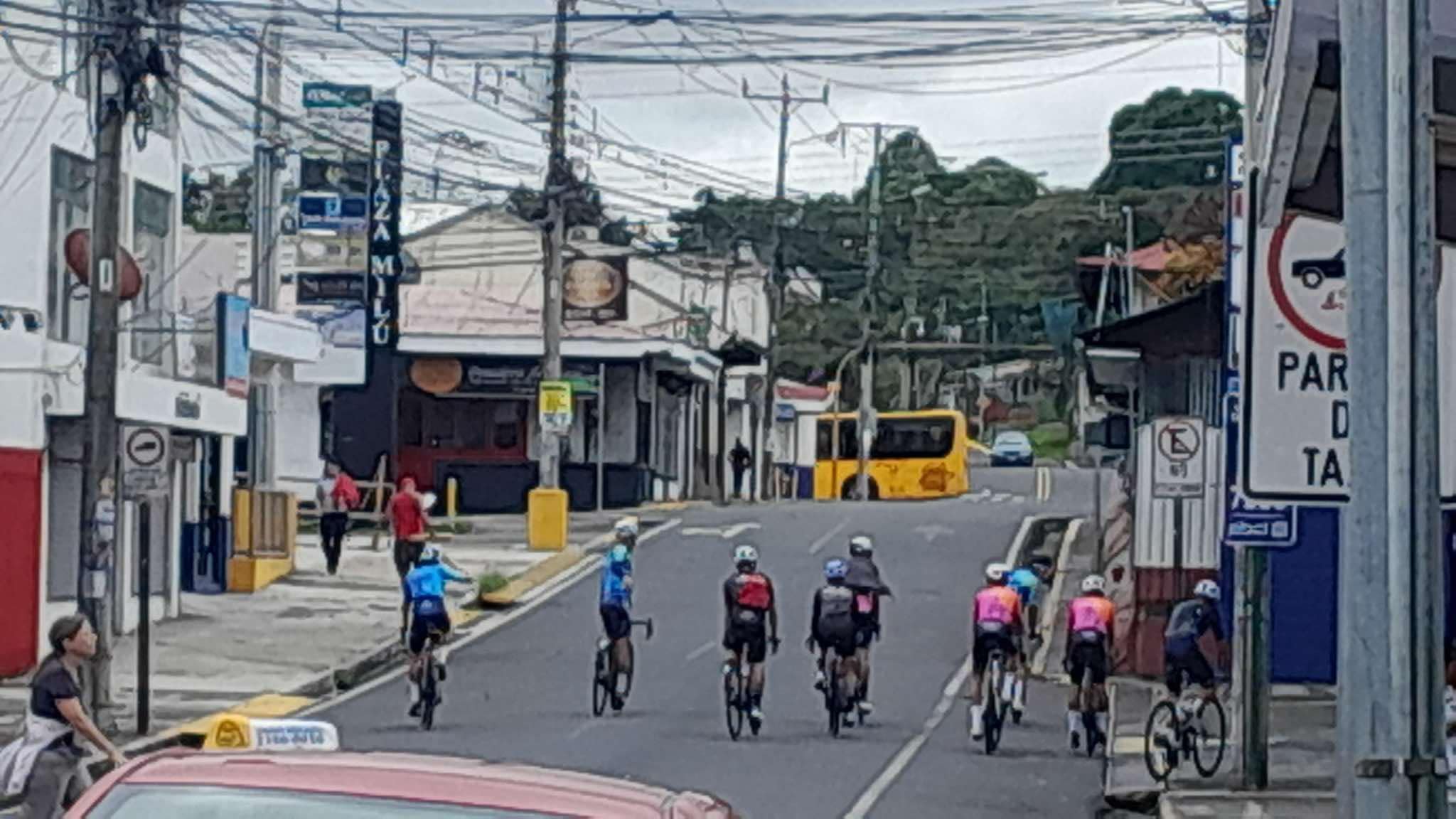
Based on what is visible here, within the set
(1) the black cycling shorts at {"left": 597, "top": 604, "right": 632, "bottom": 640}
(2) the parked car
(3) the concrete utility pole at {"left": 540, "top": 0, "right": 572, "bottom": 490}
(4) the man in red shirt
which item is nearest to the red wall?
(1) the black cycling shorts at {"left": 597, "top": 604, "right": 632, "bottom": 640}

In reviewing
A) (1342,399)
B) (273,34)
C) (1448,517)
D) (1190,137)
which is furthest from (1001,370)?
(1342,399)

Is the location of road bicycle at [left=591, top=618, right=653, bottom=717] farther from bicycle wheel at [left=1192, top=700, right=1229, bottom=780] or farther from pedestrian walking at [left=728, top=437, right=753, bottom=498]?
pedestrian walking at [left=728, top=437, right=753, bottom=498]

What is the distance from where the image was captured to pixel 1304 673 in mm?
27562

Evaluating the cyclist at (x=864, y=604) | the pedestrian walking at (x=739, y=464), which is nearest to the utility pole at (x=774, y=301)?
the pedestrian walking at (x=739, y=464)

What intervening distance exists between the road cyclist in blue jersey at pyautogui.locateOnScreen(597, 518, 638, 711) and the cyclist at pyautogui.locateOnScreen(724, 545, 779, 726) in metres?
1.07

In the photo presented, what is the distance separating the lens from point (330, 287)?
4575 cm

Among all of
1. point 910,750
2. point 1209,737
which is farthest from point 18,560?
point 1209,737

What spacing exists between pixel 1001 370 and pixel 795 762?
91.4m

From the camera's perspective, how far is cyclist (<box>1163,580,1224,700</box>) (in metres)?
21.3

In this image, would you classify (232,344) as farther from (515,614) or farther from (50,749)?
(50,749)

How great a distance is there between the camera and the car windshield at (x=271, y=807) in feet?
16.9

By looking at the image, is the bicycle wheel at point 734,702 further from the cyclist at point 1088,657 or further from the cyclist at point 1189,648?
the cyclist at point 1189,648

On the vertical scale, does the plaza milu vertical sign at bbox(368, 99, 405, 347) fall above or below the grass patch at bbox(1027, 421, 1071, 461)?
above

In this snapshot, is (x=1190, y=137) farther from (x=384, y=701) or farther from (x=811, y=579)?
(x=384, y=701)
